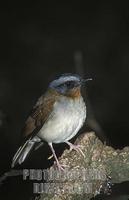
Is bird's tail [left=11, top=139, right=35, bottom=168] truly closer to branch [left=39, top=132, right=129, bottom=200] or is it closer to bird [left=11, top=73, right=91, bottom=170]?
bird [left=11, top=73, right=91, bottom=170]

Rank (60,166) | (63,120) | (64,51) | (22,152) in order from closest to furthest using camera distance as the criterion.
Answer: (60,166)
(63,120)
(22,152)
(64,51)

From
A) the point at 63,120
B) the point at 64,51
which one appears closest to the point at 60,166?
the point at 63,120

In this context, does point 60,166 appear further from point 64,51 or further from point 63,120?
point 64,51

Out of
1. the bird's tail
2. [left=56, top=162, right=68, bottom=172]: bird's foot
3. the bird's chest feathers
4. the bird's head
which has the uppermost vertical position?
the bird's head

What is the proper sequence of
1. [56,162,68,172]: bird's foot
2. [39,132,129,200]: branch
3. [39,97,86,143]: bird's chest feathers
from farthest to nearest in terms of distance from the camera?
[39,97,86,143]: bird's chest feathers, [56,162,68,172]: bird's foot, [39,132,129,200]: branch

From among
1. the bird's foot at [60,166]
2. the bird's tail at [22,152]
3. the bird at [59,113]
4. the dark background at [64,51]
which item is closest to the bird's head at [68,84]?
the bird at [59,113]

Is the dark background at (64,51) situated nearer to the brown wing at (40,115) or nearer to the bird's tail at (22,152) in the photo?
the bird's tail at (22,152)

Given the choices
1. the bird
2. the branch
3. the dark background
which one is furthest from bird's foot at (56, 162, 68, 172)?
the dark background

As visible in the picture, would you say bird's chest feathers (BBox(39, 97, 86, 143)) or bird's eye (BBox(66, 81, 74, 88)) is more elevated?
bird's eye (BBox(66, 81, 74, 88))
